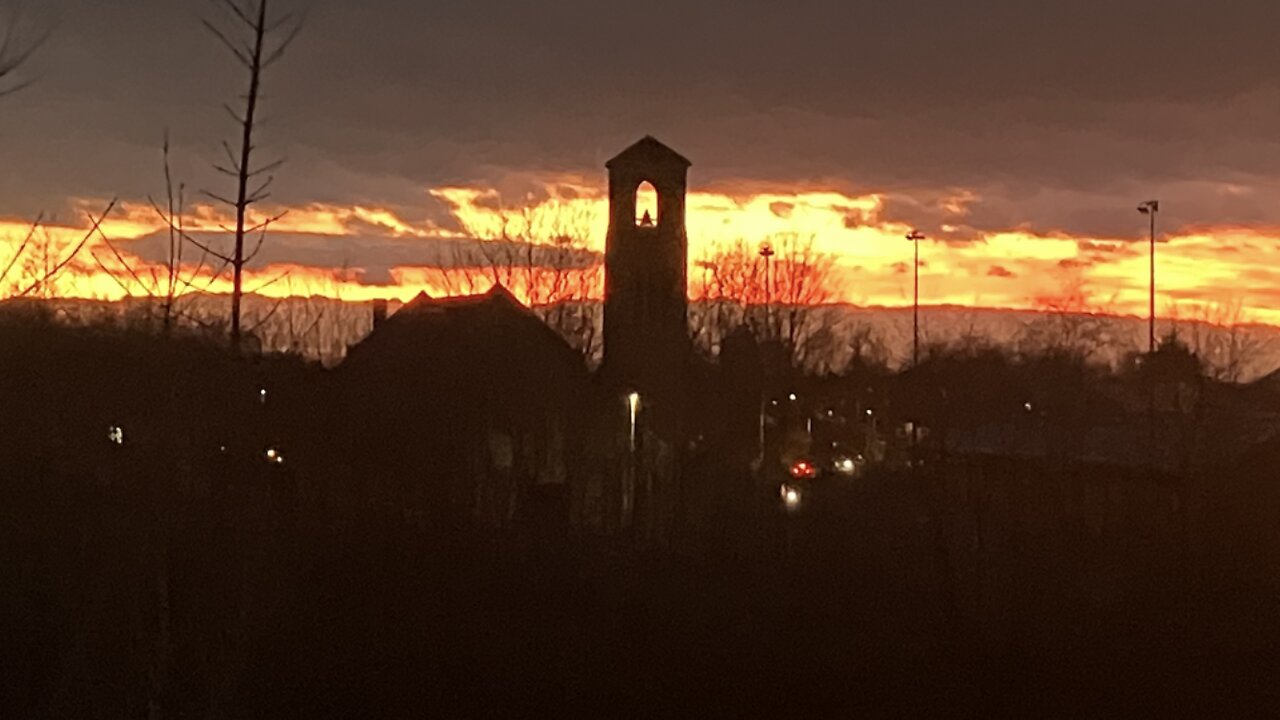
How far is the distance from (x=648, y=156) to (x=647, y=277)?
4.41 meters

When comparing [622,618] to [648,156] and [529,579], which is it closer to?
[529,579]

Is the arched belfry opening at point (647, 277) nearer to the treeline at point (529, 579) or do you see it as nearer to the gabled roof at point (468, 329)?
the gabled roof at point (468, 329)

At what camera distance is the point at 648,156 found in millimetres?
48000

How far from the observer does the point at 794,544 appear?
87.6ft

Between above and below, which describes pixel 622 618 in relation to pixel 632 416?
below

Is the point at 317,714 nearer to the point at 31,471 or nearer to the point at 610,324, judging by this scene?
the point at 31,471

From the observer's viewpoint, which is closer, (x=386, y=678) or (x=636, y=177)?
(x=386, y=678)

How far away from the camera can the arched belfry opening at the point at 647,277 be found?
48281mm

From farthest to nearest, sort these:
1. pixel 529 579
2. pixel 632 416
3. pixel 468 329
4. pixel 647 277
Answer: pixel 647 277, pixel 468 329, pixel 632 416, pixel 529 579

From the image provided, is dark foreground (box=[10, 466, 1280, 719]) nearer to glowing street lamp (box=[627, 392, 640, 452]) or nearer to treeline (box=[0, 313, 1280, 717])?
treeline (box=[0, 313, 1280, 717])

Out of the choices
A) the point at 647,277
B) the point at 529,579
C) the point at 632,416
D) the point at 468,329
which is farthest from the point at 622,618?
the point at 647,277

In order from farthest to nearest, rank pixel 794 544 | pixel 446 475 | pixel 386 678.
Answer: pixel 794 544 → pixel 446 475 → pixel 386 678

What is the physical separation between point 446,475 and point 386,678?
9.58m

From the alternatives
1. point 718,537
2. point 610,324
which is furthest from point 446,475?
point 610,324
